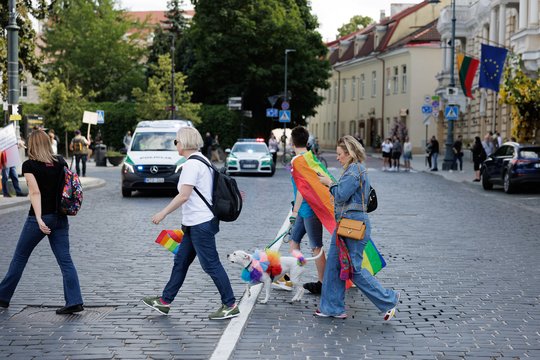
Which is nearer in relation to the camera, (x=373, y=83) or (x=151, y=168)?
(x=151, y=168)

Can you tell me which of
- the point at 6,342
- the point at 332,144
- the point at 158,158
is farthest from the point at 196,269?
the point at 332,144

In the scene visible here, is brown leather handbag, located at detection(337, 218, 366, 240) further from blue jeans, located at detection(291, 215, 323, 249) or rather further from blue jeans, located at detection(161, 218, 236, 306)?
blue jeans, located at detection(291, 215, 323, 249)

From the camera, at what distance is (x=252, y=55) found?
192 ft

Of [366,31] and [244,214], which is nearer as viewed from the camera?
[244,214]

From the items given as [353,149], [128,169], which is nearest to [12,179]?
[128,169]

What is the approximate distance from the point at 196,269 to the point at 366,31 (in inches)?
2856

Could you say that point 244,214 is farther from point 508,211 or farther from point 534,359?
point 534,359

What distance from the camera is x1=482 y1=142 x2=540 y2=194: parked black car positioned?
82.6 ft

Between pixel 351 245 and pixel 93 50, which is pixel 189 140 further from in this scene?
pixel 93 50

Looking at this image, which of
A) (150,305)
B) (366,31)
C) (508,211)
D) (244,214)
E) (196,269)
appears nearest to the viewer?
(150,305)

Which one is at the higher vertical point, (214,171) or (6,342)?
(214,171)

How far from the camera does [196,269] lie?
33.3 ft

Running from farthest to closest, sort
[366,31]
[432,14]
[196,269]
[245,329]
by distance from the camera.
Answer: [366,31], [432,14], [196,269], [245,329]

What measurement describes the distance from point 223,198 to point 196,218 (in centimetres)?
28
